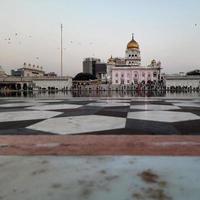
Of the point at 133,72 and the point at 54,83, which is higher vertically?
the point at 133,72

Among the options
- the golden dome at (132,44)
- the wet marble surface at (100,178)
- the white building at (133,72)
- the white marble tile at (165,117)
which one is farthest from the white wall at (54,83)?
the wet marble surface at (100,178)

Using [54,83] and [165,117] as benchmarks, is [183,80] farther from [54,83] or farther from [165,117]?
[165,117]

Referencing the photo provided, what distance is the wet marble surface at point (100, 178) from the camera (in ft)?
7.52

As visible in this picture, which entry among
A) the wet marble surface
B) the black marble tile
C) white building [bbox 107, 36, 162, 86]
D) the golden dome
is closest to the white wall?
white building [bbox 107, 36, 162, 86]

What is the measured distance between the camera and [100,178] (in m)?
2.67

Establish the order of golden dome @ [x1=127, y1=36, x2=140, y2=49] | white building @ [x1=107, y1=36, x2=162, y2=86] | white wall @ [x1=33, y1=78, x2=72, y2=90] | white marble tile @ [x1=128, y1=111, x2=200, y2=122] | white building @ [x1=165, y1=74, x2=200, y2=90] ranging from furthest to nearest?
white building @ [x1=107, y1=36, x2=162, y2=86] < white wall @ [x1=33, y1=78, x2=72, y2=90] < golden dome @ [x1=127, y1=36, x2=140, y2=49] < white building @ [x1=165, y1=74, x2=200, y2=90] < white marble tile @ [x1=128, y1=111, x2=200, y2=122]

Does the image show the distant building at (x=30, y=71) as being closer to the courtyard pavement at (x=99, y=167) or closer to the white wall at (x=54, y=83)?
the white wall at (x=54, y=83)

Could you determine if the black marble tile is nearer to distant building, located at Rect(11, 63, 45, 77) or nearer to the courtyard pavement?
the courtyard pavement

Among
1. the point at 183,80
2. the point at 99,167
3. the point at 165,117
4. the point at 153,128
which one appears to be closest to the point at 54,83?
the point at 183,80

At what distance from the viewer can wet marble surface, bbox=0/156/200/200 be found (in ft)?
7.52

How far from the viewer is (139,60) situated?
110 metres

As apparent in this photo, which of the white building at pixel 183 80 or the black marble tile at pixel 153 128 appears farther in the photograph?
the white building at pixel 183 80

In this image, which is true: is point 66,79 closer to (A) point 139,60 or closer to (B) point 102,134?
(A) point 139,60

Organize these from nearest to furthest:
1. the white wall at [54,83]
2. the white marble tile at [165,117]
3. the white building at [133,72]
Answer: the white marble tile at [165,117], the white wall at [54,83], the white building at [133,72]
